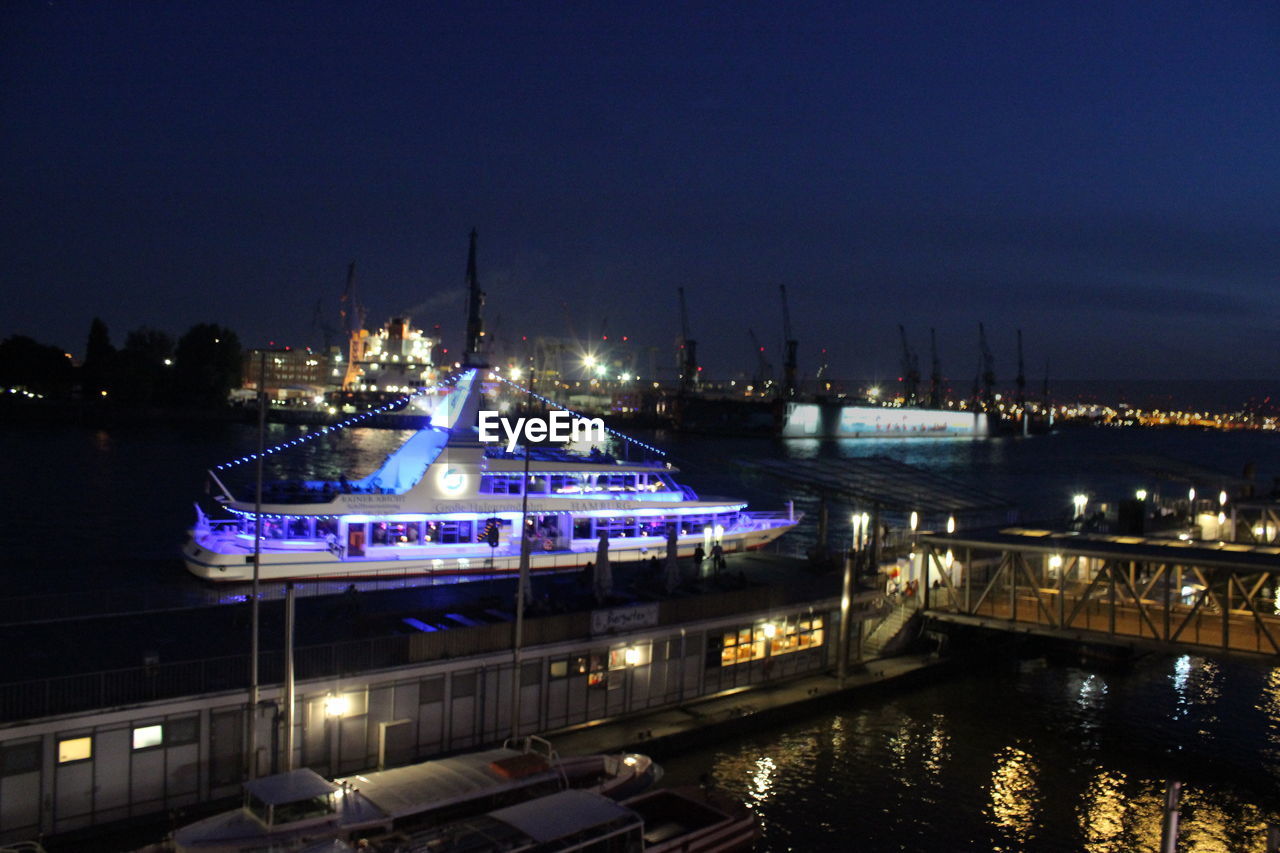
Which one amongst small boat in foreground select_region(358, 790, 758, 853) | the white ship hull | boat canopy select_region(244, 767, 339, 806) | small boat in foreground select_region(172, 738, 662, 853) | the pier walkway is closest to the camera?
small boat in foreground select_region(172, 738, 662, 853)

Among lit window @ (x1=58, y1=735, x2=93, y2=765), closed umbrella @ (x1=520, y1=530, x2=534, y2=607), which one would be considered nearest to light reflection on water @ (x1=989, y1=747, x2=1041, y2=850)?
closed umbrella @ (x1=520, y1=530, x2=534, y2=607)

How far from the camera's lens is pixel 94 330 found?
504 ft

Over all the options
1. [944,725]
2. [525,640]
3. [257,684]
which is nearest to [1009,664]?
[944,725]

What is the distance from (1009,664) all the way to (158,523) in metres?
43.0

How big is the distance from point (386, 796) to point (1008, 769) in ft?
50.1

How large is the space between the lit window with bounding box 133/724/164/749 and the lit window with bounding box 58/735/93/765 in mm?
638

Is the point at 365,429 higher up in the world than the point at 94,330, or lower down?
lower down

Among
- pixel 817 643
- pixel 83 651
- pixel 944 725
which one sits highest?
pixel 83 651

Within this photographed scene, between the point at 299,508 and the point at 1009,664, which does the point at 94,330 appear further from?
the point at 1009,664

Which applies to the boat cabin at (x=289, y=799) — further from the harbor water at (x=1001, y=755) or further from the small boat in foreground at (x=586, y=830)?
the harbor water at (x=1001, y=755)

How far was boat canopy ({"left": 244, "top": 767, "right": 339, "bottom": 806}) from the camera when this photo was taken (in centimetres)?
1349

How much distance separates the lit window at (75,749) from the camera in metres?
14.5

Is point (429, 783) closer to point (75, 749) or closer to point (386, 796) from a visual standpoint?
point (386, 796)

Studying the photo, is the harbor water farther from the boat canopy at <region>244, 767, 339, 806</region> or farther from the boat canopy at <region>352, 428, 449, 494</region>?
the boat canopy at <region>244, 767, 339, 806</region>
